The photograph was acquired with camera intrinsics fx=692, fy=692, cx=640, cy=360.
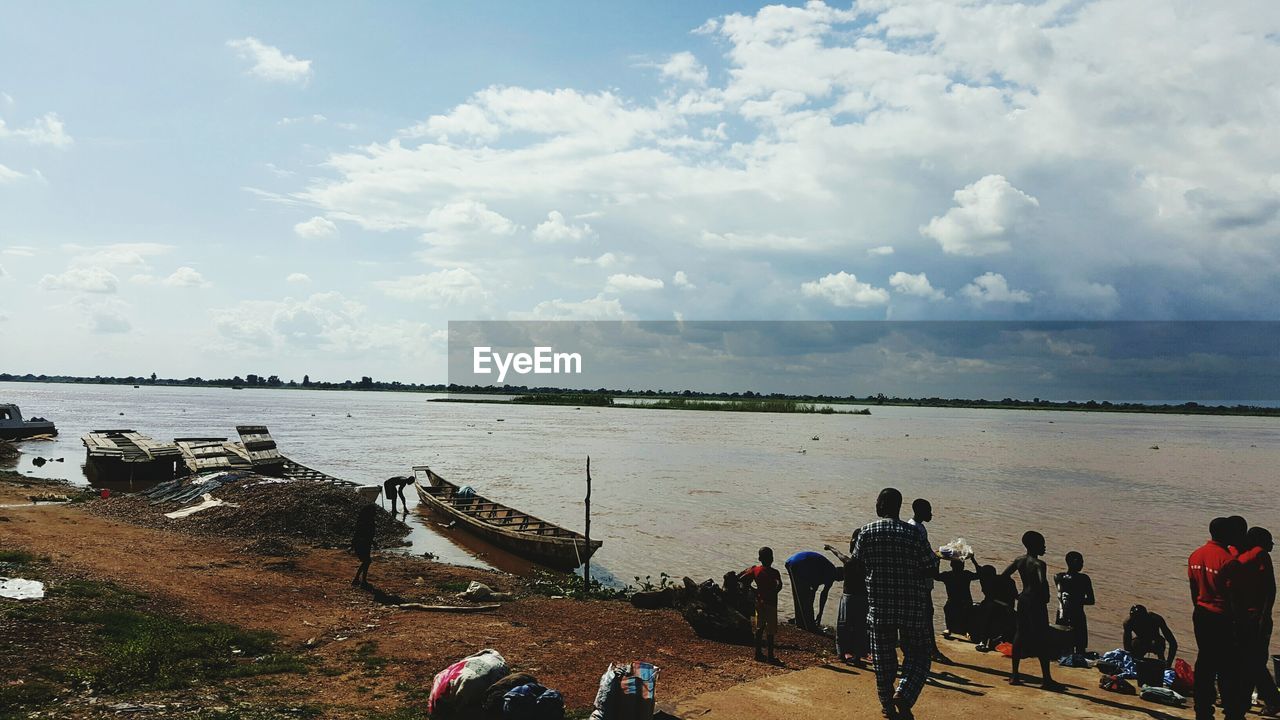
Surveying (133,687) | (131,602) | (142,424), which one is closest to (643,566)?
(131,602)

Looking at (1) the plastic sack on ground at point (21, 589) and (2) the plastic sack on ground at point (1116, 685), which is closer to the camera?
(2) the plastic sack on ground at point (1116, 685)

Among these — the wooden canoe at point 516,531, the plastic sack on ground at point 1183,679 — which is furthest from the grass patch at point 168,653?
the plastic sack on ground at point 1183,679

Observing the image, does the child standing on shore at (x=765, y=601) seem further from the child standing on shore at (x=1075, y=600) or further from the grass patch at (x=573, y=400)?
the grass patch at (x=573, y=400)

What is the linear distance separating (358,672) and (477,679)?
308cm

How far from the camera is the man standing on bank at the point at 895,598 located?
22.8 feet

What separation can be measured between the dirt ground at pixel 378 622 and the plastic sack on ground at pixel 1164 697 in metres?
4.14

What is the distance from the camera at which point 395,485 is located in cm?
2814

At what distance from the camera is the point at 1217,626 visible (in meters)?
7.18

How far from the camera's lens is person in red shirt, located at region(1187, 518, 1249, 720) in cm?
712

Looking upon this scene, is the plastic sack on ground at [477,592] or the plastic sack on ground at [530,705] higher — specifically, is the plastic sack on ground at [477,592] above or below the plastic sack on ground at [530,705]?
below

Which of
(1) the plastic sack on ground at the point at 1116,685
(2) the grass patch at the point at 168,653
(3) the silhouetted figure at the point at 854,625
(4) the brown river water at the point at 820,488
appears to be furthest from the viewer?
(4) the brown river water at the point at 820,488

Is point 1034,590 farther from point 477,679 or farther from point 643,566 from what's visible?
point 643,566

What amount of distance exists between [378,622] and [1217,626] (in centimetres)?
1194

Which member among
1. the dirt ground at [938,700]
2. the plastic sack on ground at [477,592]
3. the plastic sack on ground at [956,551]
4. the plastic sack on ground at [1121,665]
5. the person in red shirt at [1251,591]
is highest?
the person in red shirt at [1251,591]
